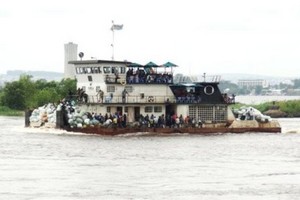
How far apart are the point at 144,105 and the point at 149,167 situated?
25360 mm

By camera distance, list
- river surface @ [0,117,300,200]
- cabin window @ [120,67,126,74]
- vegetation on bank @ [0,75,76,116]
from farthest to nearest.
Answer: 1. vegetation on bank @ [0,75,76,116]
2. cabin window @ [120,67,126,74]
3. river surface @ [0,117,300,200]

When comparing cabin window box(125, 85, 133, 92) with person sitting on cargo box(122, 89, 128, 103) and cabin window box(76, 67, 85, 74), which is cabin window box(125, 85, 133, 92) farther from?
cabin window box(76, 67, 85, 74)

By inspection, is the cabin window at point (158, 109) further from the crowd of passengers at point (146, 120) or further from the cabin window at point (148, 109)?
the crowd of passengers at point (146, 120)

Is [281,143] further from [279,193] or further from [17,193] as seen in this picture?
[17,193]

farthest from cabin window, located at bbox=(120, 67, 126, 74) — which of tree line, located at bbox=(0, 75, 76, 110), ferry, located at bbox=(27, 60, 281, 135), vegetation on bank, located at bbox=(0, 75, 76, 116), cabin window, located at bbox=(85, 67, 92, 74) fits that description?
vegetation on bank, located at bbox=(0, 75, 76, 116)

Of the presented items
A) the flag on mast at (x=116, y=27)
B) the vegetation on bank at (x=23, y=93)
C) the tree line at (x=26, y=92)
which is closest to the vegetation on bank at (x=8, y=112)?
the vegetation on bank at (x=23, y=93)

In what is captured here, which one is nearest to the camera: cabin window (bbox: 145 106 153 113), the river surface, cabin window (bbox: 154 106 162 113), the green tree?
the river surface

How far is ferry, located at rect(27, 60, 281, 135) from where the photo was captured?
242 feet

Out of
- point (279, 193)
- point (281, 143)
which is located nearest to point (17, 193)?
point (279, 193)

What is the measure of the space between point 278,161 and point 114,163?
9668 mm

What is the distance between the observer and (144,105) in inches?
2970

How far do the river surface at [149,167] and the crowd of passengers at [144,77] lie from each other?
6.29 metres

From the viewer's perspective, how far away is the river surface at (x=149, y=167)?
134 feet

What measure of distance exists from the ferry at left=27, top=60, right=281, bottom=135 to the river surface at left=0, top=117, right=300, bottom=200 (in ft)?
5.91
